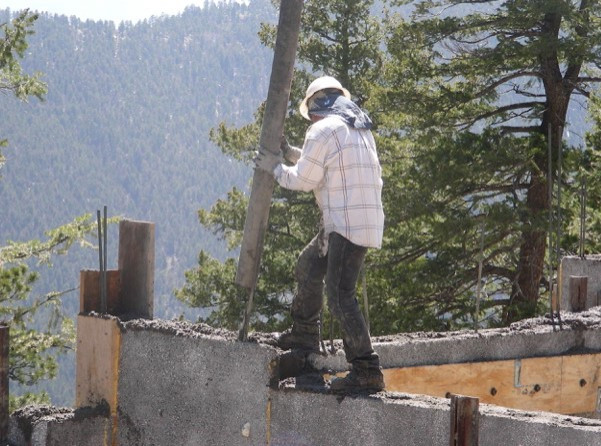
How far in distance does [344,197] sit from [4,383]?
2.65 metres

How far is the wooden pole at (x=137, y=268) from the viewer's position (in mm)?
7211

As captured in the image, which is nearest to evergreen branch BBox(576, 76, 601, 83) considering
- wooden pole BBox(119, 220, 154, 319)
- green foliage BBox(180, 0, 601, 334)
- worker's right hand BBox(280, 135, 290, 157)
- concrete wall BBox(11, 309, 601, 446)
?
green foliage BBox(180, 0, 601, 334)

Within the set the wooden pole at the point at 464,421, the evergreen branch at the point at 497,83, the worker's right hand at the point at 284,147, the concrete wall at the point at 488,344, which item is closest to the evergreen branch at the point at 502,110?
the evergreen branch at the point at 497,83

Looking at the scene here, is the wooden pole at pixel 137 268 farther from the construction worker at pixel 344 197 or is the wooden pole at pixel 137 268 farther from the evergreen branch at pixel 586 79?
the evergreen branch at pixel 586 79

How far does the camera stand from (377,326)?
678 inches

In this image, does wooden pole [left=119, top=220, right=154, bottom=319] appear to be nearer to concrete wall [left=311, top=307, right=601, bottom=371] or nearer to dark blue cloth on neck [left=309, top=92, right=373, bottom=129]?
concrete wall [left=311, top=307, right=601, bottom=371]

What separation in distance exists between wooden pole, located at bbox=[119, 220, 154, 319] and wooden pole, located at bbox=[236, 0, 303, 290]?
0.85 m

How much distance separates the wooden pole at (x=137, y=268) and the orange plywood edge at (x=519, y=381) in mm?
1598

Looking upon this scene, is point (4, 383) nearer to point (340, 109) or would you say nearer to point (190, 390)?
point (190, 390)

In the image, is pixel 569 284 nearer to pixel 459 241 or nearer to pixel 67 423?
pixel 67 423

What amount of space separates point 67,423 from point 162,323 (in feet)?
2.65

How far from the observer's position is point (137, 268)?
724cm

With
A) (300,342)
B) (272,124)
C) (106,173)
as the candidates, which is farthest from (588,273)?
(106,173)

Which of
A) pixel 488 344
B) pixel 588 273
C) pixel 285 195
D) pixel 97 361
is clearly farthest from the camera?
pixel 285 195
